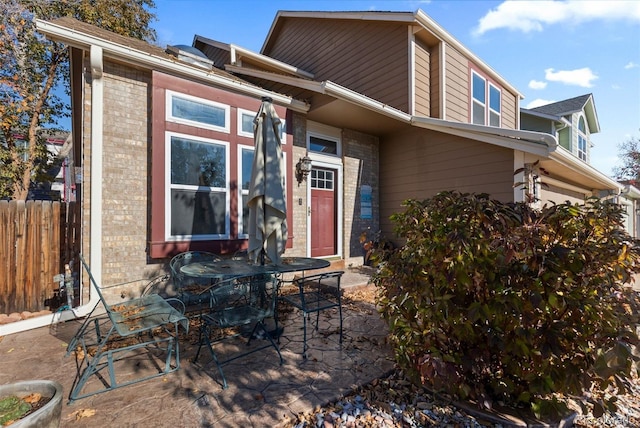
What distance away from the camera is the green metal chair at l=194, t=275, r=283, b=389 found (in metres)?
2.75

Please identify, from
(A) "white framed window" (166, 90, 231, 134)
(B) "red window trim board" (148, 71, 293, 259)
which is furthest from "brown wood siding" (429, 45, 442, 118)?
(A) "white framed window" (166, 90, 231, 134)

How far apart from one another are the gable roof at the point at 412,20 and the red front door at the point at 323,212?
3.94 m

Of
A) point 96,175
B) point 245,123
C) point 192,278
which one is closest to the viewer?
point 96,175

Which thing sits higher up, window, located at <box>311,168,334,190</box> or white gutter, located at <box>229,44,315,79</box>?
white gutter, located at <box>229,44,315,79</box>

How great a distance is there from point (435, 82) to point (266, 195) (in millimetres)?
6254

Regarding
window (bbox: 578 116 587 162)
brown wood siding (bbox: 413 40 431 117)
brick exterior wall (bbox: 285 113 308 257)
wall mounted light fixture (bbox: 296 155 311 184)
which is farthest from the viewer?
window (bbox: 578 116 587 162)

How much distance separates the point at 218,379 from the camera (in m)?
2.58

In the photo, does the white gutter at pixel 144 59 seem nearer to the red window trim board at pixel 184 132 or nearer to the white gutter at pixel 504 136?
the red window trim board at pixel 184 132

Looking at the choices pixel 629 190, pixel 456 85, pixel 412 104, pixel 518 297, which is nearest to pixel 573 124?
pixel 629 190

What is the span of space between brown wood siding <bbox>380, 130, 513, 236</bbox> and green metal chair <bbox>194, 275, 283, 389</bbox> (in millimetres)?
4801

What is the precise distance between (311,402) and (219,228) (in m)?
3.78

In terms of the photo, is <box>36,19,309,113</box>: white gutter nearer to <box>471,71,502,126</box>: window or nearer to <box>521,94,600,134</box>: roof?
<box>471,71,502,126</box>: window

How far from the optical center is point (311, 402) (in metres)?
2.26

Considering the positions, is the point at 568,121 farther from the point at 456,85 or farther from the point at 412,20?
the point at 412,20
